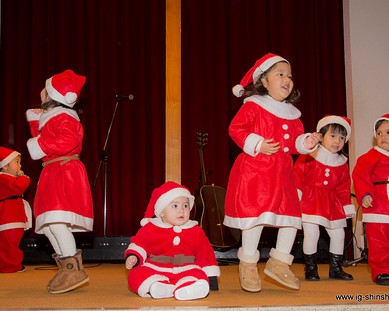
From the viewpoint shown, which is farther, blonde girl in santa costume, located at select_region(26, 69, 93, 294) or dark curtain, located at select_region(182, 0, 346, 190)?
dark curtain, located at select_region(182, 0, 346, 190)

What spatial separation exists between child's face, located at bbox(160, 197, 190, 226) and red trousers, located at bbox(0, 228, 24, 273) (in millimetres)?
2023

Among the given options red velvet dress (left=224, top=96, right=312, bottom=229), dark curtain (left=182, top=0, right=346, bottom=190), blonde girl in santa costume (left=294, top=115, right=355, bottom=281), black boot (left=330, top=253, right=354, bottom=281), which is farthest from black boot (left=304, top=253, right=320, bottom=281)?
dark curtain (left=182, top=0, right=346, bottom=190)

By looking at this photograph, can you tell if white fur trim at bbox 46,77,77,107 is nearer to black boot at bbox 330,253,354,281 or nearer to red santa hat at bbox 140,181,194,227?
Answer: red santa hat at bbox 140,181,194,227

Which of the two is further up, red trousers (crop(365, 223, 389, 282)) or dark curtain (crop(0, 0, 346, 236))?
dark curtain (crop(0, 0, 346, 236))

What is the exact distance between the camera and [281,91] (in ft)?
9.36

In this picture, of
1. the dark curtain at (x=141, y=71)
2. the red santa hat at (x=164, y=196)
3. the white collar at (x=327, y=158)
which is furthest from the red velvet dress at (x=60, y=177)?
the dark curtain at (x=141, y=71)

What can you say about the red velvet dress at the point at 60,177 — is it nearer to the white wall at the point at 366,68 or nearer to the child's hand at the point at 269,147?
the child's hand at the point at 269,147

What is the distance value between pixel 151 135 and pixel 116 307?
3.44m

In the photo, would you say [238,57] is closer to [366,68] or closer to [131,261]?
[366,68]

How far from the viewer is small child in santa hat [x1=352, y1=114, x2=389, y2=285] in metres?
3.17

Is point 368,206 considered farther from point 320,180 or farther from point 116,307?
point 116,307

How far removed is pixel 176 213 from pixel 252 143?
1.76 feet

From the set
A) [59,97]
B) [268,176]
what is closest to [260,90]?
[268,176]

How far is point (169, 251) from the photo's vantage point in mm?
2723
